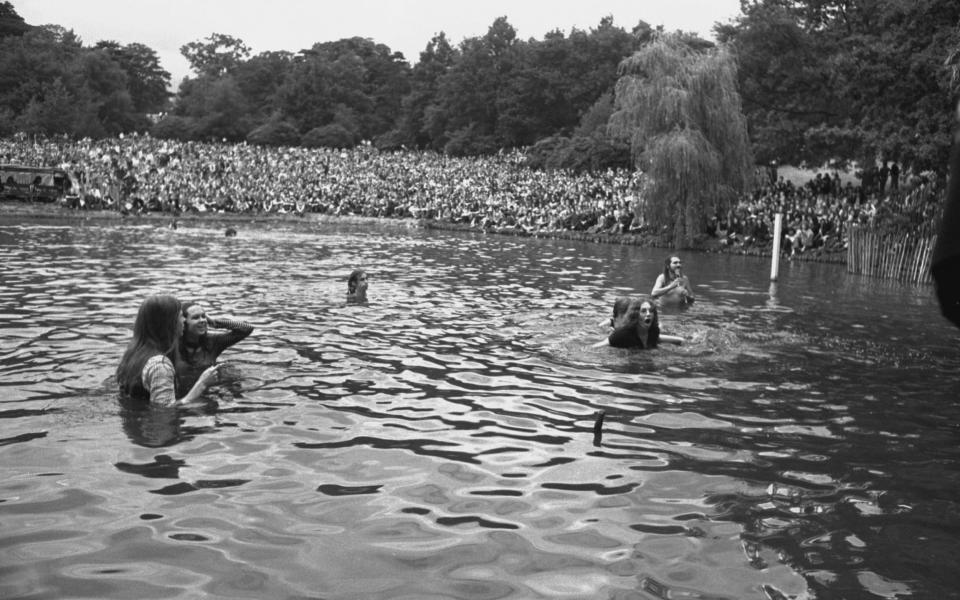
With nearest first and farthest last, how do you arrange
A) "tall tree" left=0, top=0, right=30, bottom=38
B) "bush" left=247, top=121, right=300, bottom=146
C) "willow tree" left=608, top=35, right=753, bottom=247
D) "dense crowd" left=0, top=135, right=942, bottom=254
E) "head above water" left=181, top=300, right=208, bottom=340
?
"head above water" left=181, top=300, right=208, bottom=340 → "willow tree" left=608, top=35, right=753, bottom=247 → "dense crowd" left=0, top=135, right=942, bottom=254 → "bush" left=247, top=121, right=300, bottom=146 → "tall tree" left=0, top=0, right=30, bottom=38

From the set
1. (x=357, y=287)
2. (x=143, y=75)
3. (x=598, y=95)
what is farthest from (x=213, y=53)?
(x=357, y=287)

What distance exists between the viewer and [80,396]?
901cm

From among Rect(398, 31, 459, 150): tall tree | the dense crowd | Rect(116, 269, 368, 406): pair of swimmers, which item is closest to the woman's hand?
Rect(116, 269, 368, 406): pair of swimmers

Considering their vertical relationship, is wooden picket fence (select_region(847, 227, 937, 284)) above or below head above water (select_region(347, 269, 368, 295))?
above

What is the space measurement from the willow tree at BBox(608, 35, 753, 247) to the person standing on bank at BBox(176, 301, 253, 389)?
32353mm

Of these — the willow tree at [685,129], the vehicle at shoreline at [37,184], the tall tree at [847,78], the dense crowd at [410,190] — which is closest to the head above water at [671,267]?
the tall tree at [847,78]

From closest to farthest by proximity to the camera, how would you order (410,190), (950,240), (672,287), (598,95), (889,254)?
(950,240)
(672,287)
(889,254)
(410,190)
(598,95)

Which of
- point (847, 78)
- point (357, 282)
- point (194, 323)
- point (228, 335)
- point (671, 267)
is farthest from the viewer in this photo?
point (847, 78)

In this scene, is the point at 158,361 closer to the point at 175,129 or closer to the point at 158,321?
the point at 158,321

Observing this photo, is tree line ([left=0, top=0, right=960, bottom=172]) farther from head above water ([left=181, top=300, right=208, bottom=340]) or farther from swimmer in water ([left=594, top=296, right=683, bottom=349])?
head above water ([left=181, top=300, right=208, bottom=340])

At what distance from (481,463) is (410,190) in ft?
198

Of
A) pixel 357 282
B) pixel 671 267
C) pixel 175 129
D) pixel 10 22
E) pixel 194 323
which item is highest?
pixel 10 22

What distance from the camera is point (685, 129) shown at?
132 feet

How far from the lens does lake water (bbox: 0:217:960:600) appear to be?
17.1 feet
